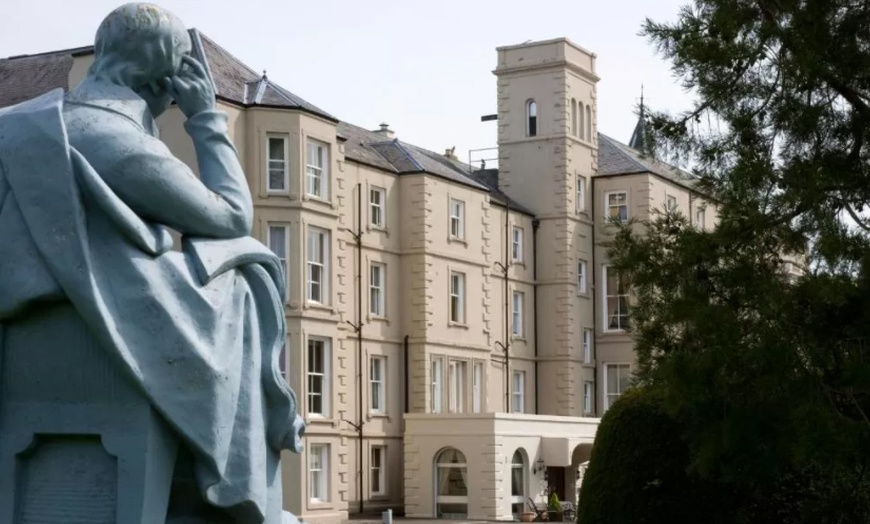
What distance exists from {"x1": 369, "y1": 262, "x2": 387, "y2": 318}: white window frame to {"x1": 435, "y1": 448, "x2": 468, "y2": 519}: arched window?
14.8 feet

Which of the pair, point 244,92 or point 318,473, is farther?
point 318,473

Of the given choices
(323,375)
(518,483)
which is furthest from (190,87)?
(518,483)

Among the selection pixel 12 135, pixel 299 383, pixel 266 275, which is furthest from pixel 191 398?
pixel 299 383

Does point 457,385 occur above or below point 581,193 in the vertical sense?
below

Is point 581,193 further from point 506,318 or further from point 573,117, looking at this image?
point 506,318

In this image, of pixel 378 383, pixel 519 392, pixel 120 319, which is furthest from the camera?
pixel 519 392

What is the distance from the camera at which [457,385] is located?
49.5 m

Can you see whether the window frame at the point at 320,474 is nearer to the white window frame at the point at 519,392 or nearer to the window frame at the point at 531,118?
the white window frame at the point at 519,392

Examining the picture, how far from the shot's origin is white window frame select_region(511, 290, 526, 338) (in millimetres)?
53844

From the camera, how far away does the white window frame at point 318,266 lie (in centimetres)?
4100

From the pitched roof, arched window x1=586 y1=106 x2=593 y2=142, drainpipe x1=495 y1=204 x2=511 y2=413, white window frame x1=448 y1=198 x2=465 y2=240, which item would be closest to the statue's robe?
white window frame x1=448 y1=198 x2=465 y2=240

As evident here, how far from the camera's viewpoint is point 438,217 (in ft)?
157

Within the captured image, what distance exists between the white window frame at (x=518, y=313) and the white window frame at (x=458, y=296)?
4224mm

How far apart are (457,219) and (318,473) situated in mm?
11295
